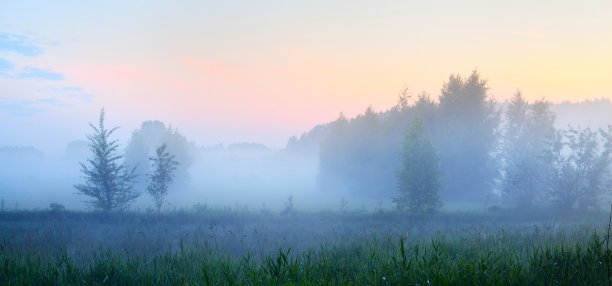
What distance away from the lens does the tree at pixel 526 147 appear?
40188 mm

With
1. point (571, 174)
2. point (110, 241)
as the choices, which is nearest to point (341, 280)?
point (110, 241)

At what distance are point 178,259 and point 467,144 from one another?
48.2 metres

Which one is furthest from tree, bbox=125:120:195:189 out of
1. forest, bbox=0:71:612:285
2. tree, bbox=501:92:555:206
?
tree, bbox=501:92:555:206

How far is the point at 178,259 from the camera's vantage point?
27.0 feet

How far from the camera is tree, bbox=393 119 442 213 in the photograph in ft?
121

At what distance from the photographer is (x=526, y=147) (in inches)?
1853

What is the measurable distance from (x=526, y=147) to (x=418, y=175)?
16735 millimetres

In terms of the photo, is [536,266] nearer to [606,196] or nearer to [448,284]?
[448,284]

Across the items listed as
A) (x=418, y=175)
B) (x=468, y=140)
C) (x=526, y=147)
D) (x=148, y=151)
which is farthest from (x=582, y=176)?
(x=148, y=151)

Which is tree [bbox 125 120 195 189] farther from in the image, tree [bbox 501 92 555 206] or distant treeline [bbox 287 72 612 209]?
tree [bbox 501 92 555 206]

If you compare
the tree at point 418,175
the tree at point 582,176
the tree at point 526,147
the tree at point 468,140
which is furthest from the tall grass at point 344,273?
the tree at point 468,140

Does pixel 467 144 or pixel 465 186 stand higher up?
pixel 467 144

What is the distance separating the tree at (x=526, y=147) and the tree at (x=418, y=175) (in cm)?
776

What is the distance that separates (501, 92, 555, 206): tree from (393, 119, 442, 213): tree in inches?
306
